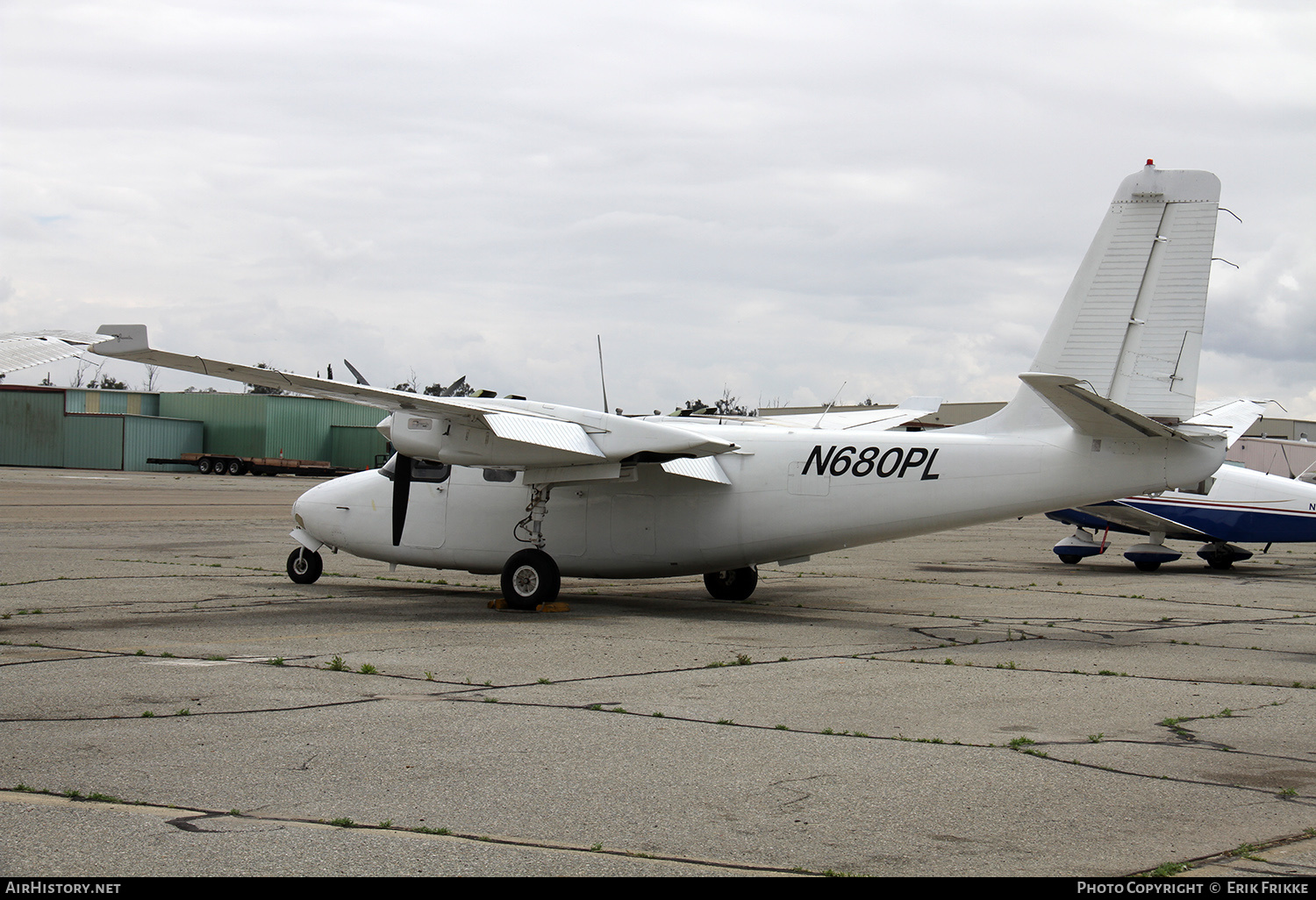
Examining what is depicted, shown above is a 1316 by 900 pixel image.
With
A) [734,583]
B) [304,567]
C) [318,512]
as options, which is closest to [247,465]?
[304,567]

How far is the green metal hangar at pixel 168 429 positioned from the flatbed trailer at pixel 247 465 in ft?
4.06

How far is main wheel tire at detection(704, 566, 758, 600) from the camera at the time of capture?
16359 mm

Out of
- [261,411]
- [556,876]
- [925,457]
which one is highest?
[261,411]

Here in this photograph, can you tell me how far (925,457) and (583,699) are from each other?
22.6 ft

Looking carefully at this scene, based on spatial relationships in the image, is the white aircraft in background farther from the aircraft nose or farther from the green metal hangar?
the green metal hangar

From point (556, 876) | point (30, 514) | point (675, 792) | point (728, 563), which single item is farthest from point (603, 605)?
point (30, 514)

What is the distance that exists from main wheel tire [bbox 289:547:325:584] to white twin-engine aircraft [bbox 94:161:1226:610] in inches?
89.4

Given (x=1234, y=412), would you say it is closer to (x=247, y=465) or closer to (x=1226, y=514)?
(x=1226, y=514)

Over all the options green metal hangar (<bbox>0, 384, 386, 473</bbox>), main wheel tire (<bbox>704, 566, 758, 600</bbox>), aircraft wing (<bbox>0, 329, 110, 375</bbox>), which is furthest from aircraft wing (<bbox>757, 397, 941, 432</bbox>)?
green metal hangar (<bbox>0, 384, 386, 473</bbox>)

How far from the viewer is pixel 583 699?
8.51 metres

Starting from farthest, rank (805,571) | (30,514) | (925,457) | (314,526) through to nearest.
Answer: (30,514) < (805,571) < (314,526) < (925,457)

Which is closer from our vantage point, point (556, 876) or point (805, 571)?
point (556, 876)

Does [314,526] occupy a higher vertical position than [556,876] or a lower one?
higher

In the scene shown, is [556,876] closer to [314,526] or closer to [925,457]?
[925,457]
